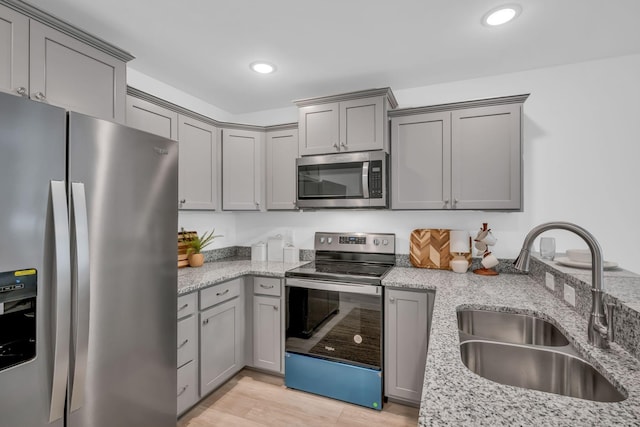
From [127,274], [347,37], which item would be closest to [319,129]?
[347,37]

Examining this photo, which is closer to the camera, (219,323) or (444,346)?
(444,346)

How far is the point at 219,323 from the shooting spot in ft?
7.64

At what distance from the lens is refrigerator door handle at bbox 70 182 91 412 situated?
3.99 ft

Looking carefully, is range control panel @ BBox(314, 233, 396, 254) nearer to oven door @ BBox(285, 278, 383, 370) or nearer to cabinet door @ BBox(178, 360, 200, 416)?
oven door @ BBox(285, 278, 383, 370)

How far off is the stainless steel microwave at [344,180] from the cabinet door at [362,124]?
75 millimetres

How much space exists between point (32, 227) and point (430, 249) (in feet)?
8.09

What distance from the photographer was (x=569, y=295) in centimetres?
152

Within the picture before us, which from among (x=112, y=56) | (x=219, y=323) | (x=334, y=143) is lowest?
(x=219, y=323)

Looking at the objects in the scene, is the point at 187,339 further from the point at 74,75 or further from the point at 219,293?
the point at 74,75

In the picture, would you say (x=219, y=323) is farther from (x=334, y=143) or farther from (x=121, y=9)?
(x=121, y=9)

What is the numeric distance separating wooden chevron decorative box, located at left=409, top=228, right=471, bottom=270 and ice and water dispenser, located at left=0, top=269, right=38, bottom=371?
7.83 ft

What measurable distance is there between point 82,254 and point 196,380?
1348 millimetres

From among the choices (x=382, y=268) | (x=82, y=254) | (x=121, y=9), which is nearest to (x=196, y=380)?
(x=82, y=254)

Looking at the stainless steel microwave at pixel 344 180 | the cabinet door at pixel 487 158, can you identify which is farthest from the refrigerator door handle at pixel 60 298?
the cabinet door at pixel 487 158
